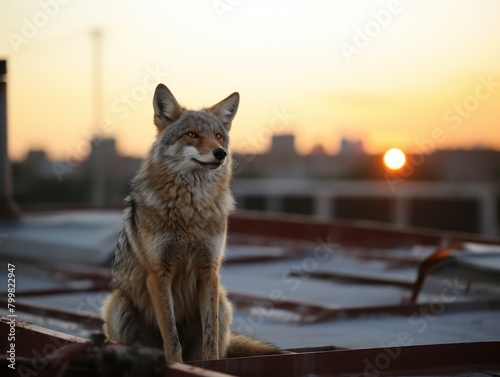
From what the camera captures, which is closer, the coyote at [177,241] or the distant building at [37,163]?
the coyote at [177,241]

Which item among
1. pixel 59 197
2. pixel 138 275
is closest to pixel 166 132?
pixel 138 275

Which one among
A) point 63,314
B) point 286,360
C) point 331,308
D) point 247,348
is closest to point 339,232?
point 331,308

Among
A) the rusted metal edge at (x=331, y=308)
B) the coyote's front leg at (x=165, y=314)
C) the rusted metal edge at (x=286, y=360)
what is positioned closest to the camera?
the rusted metal edge at (x=286, y=360)

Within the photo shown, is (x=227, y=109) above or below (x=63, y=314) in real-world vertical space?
above

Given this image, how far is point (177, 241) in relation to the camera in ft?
19.0

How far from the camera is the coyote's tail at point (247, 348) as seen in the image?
6.27 metres

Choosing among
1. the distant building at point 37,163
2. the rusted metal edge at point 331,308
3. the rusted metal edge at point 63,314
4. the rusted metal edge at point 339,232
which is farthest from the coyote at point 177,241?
the distant building at point 37,163

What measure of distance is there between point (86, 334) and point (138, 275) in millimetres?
1982

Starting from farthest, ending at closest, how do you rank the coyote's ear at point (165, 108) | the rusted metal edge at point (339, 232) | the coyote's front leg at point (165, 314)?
the rusted metal edge at point (339, 232), the coyote's ear at point (165, 108), the coyote's front leg at point (165, 314)

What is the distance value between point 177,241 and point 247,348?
47.0 inches

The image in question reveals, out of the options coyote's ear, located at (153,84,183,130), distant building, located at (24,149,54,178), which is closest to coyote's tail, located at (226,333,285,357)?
coyote's ear, located at (153,84,183,130)

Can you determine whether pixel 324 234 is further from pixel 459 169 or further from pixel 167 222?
pixel 459 169

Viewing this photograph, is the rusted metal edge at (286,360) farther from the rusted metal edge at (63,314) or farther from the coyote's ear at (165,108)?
the rusted metal edge at (63,314)

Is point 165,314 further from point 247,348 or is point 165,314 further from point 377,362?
point 377,362
